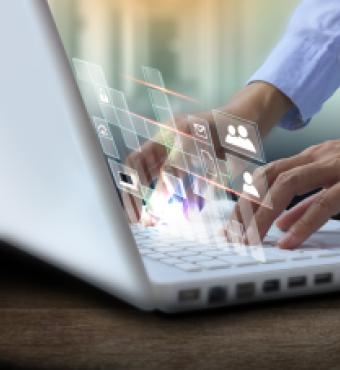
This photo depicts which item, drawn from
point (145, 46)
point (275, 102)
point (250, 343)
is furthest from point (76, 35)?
point (250, 343)

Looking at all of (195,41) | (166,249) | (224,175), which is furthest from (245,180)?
(195,41)

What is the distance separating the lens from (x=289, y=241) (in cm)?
40

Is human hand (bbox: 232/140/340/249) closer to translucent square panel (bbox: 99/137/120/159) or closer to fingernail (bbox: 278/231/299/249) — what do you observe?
fingernail (bbox: 278/231/299/249)

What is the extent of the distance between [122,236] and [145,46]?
62cm

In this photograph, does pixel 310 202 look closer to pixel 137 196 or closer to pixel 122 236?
pixel 137 196

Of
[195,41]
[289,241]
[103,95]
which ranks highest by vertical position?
[103,95]

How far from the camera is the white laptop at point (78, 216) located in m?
0.25

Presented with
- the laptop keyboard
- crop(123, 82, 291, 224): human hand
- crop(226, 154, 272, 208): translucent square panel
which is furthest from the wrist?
the laptop keyboard

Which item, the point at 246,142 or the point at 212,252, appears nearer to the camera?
the point at 212,252

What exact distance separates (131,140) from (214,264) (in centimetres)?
17

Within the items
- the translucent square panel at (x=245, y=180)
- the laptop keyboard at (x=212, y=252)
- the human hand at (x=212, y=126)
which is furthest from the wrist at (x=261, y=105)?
the laptop keyboard at (x=212, y=252)

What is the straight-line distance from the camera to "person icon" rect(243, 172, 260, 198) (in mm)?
482

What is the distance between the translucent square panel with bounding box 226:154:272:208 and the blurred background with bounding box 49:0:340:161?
0.31 meters

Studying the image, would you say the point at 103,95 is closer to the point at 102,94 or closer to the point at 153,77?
the point at 102,94
